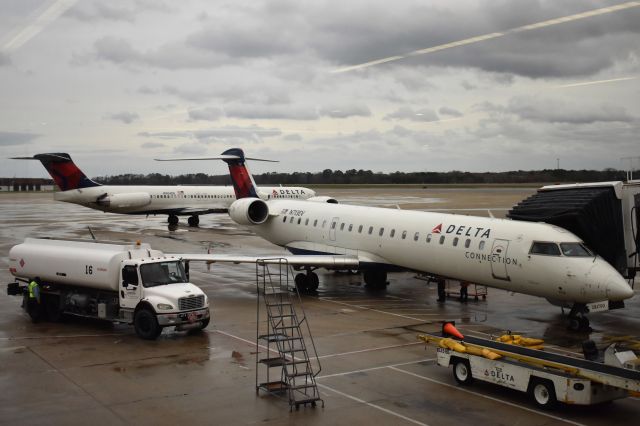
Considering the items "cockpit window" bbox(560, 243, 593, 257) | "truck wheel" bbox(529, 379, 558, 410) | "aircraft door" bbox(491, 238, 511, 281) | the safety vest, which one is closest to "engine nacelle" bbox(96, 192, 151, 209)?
the safety vest

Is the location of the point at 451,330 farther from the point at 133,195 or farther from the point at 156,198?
the point at 156,198

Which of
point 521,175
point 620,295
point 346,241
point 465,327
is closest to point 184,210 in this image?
point 521,175

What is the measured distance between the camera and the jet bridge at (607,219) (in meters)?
17.3

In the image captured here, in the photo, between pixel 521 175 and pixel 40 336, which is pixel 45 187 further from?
pixel 40 336

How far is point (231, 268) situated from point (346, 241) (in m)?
7.98

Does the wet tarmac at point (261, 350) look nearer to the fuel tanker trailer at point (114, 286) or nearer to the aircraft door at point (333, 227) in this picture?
the fuel tanker trailer at point (114, 286)

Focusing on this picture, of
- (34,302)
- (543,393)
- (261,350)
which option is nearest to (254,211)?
(34,302)

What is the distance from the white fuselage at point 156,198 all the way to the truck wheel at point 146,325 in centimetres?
3181

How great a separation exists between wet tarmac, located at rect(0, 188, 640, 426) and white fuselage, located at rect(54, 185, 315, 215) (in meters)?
26.7

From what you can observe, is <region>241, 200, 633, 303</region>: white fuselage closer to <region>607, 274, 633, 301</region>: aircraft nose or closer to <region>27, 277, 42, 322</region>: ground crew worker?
<region>607, 274, 633, 301</region>: aircraft nose

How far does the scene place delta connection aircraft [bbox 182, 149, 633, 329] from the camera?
16109 millimetres

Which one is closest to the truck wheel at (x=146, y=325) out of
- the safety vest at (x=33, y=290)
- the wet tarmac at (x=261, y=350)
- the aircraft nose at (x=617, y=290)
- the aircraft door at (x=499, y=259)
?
the wet tarmac at (x=261, y=350)

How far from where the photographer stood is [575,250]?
1644cm

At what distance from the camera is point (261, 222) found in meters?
27.5
